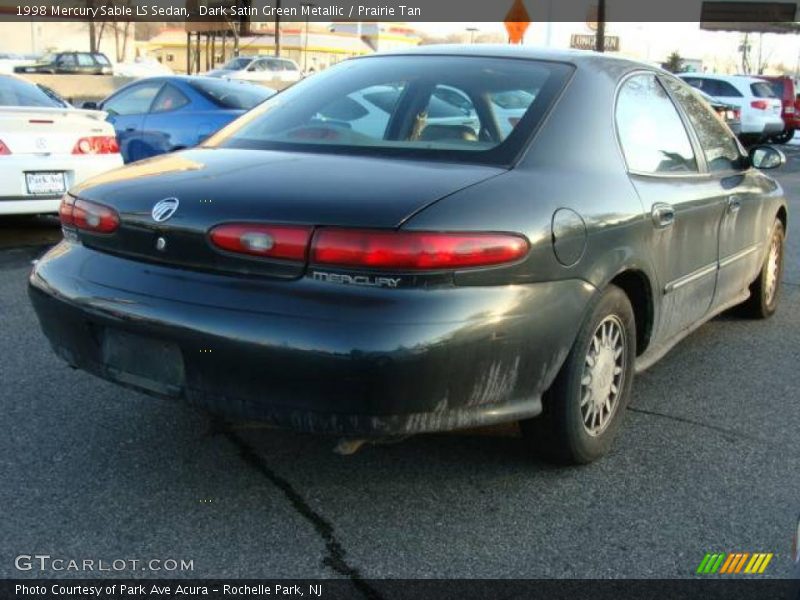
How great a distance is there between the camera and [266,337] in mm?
2580

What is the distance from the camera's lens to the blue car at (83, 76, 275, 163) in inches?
346

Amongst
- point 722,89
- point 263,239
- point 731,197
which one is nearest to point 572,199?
point 263,239

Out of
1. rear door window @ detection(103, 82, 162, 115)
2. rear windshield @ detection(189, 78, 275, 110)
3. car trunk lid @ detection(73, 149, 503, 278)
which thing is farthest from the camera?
rear door window @ detection(103, 82, 162, 115)

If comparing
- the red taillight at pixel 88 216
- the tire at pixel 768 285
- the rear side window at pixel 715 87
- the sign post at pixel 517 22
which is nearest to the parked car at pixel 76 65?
the rear side window at pixel 715 87

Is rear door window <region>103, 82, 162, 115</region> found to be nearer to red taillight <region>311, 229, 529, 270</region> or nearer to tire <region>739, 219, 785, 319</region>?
tire <region>739, 219, 785, 319</region>

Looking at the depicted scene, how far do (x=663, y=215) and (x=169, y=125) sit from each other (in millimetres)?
6435

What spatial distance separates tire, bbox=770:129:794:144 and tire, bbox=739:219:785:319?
19.8m

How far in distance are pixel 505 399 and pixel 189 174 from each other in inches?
51.0

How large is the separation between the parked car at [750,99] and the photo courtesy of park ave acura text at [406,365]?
746 inches

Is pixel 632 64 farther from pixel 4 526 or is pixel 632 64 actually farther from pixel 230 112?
A: pixel 230 112

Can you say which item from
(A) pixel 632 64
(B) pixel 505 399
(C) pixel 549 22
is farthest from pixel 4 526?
(C) pixel 549 22

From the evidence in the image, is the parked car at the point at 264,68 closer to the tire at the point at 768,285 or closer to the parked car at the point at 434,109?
the tire at the point at 768,285

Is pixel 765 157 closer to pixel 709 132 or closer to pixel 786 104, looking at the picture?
pixel 709 132

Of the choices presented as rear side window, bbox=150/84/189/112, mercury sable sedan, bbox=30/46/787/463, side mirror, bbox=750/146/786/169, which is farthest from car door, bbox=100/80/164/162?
side mirror, bbox=750/146/786/169
